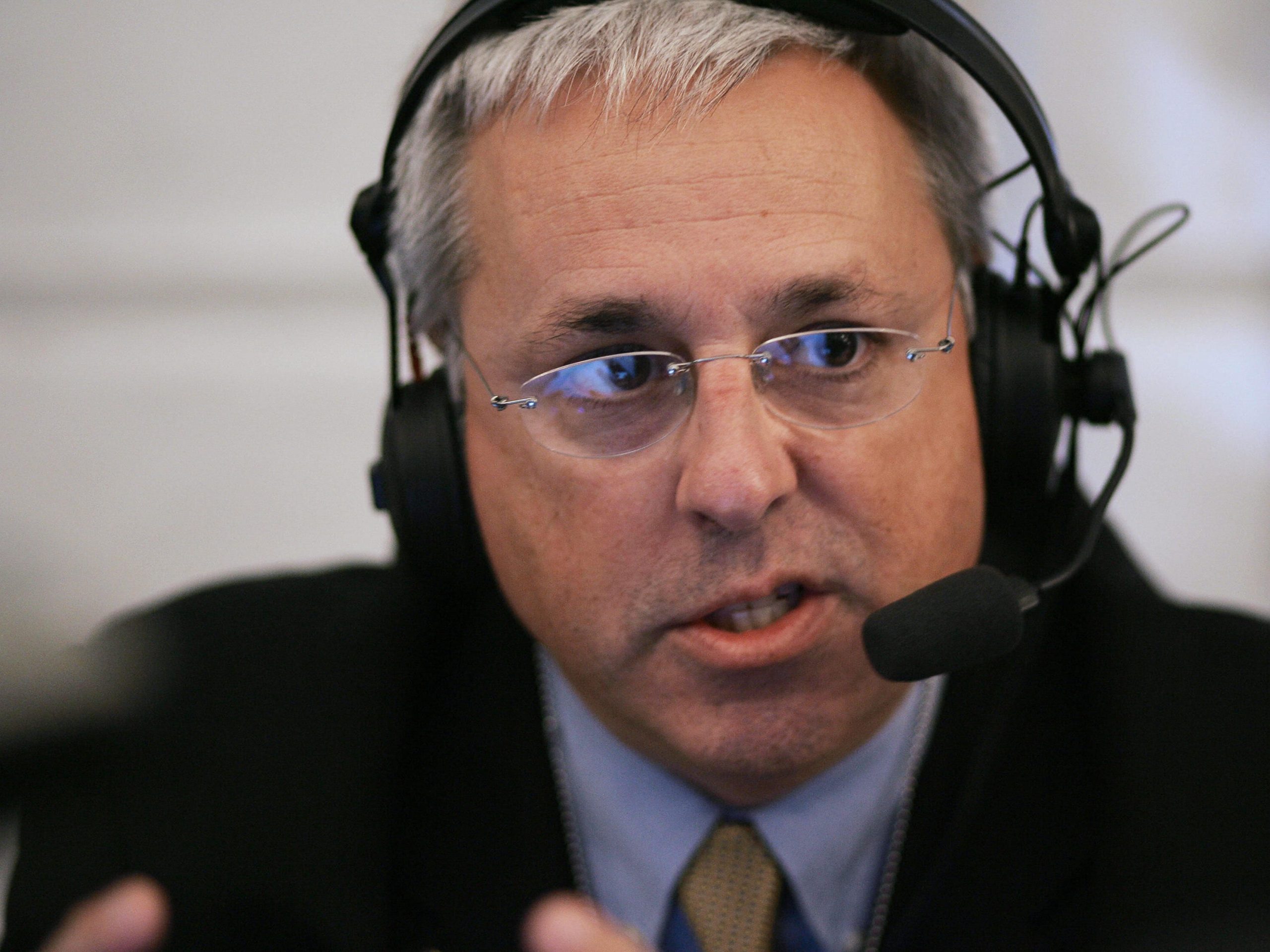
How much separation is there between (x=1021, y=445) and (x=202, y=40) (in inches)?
65.4

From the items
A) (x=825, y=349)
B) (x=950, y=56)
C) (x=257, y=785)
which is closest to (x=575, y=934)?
(x=825, y=349)

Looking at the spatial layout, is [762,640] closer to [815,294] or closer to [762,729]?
[762,729]

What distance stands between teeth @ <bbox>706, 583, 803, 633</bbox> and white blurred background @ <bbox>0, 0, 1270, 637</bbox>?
115 cm

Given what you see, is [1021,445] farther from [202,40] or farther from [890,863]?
[202,40]

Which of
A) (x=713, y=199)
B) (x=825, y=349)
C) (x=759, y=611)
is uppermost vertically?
(x=713, y=199)

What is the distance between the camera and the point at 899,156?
974 millimetres

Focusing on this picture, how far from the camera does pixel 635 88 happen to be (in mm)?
907

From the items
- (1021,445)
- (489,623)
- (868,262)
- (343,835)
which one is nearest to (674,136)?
(868,262)

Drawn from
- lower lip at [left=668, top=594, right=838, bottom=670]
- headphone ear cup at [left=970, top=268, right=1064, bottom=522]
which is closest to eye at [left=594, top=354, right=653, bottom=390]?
lower lip at [left=668, top=594, right=838, bottom=670]

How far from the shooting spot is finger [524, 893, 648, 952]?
67 cm

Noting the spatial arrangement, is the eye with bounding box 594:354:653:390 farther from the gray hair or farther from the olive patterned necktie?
the olive patterned necktie

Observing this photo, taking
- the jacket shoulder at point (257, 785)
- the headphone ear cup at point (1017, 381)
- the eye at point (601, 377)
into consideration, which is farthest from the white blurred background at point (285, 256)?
the eye at point (601, 377)

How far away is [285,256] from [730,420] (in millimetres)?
1341

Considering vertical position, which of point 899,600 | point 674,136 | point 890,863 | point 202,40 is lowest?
point 890,863
